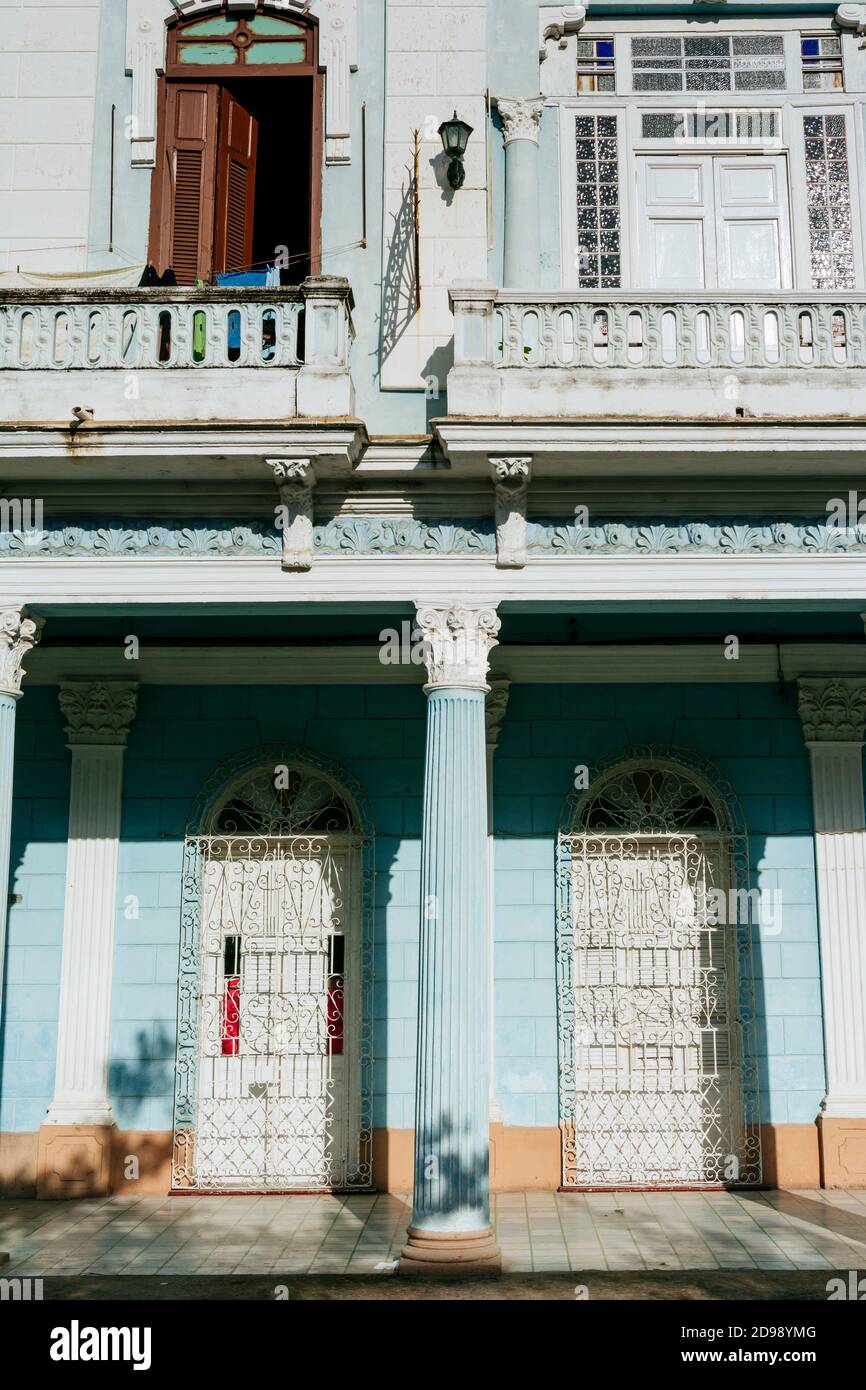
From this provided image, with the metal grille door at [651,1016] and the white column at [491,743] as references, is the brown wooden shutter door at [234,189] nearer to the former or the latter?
the white column at [491,743]

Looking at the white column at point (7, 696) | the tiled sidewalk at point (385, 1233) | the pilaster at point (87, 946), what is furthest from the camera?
the pilaster at point (87, 946)

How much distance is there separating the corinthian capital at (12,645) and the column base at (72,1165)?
161 inches

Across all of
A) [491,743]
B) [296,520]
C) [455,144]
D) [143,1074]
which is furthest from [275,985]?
[455,144]

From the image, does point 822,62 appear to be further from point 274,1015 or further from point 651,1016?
point 274,1015

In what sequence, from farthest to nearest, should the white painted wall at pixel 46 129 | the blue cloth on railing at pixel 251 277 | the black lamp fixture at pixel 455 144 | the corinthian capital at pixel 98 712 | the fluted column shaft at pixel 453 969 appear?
the corinthian capital at pixel 98 712
the blue cloth on railing at pixel 251 277
the white painted wall at pixel 46 129
the black lamp fixture at pixel 455 144
the fluted column shaft at pixel 453 969

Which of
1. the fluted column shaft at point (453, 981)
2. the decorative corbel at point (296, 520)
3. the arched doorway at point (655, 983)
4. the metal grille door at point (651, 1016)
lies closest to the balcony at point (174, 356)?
the decorative corbel at point (296, 520)

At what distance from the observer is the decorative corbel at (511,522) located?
9.98 metres

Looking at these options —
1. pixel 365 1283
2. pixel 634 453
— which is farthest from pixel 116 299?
pixel 365 1283

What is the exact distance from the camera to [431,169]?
1102cm

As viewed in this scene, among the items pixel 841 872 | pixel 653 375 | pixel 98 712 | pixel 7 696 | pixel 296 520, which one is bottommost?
pixel 841 872

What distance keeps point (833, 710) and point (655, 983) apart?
288cm

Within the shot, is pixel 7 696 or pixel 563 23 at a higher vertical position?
pixel 563 23
